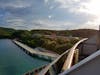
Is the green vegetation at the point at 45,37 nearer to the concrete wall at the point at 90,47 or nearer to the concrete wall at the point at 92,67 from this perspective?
the concrete wall at the point at 90,47

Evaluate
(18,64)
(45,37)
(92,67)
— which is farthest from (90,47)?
(18,64)

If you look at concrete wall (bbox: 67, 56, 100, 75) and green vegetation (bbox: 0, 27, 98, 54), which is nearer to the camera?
concrete wall (bbox: 67, 56, 100, 75)

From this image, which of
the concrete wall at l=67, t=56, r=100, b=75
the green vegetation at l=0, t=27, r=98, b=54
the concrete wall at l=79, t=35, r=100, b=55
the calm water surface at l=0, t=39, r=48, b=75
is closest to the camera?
the concrete wall at l=67, t=56, r=100, b=75

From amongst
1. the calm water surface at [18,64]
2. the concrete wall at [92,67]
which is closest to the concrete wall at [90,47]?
the concrete wall at [92,67]

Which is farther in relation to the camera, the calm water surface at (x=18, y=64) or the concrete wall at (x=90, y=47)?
the calm water surface at (x=18, y=64)

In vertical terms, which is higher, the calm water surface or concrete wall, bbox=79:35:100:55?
concrete wall, bbox=79:35:100:55

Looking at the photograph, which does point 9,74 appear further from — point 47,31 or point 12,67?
point 47,31

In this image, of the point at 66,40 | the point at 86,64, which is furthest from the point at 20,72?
the point at 86,64

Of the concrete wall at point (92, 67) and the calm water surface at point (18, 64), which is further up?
the concrete wall at point (92, 67)

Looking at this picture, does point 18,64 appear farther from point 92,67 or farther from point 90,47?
point 92,67

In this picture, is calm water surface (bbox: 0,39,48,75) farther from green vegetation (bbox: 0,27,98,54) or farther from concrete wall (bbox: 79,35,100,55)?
concrete wall (bbox: 79,35,100,55)

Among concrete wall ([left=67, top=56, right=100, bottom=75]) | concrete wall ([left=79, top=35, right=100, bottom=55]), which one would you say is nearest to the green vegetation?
concrete wall ([left=79, top=35, right=100, bottom=55])
